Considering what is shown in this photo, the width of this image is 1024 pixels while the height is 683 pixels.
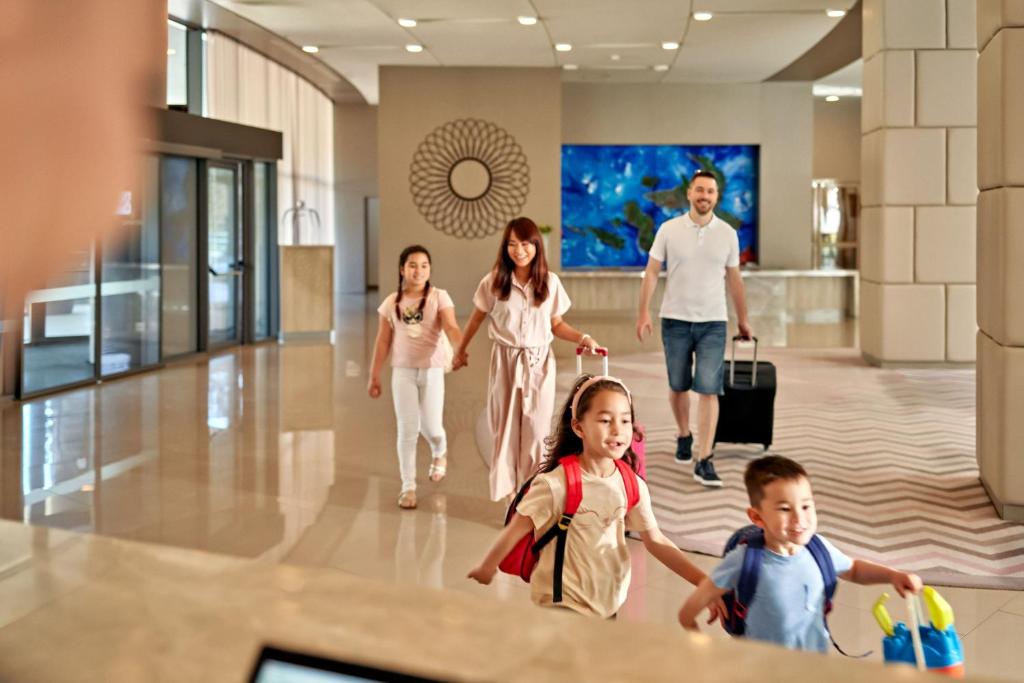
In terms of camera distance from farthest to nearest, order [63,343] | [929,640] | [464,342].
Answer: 1. [63,343]
2. [464,342]
3. [929,640]

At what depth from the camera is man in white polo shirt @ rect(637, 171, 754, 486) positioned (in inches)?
247

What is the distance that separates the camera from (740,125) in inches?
758

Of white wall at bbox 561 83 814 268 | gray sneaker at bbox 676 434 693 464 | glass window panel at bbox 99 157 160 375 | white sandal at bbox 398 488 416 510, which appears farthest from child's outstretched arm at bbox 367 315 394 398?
white wall at bbox 561 83 814 268

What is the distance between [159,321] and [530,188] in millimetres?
7354

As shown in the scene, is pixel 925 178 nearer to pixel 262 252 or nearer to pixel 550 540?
pixel 262 252

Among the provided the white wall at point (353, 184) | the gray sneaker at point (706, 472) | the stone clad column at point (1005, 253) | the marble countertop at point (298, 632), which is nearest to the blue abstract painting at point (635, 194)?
the white wall at point (353, 184)

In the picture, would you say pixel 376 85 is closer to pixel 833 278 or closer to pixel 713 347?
pixel 833 278

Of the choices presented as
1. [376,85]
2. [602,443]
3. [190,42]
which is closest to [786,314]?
[376,85]

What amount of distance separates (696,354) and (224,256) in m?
8.51

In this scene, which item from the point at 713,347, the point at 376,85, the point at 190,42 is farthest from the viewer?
the point at 376,85

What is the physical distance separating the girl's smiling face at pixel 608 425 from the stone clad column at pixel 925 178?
8875mm

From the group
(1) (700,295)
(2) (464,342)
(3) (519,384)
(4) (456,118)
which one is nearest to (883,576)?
(3) (519,384)

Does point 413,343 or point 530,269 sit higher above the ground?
point 530,269

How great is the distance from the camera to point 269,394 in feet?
31.4
